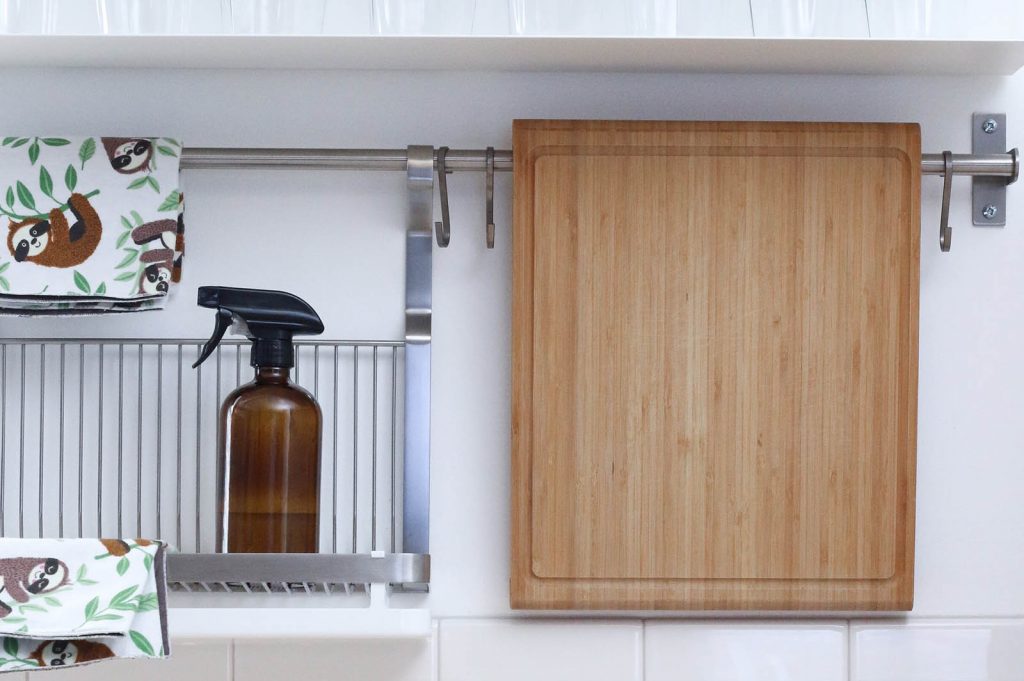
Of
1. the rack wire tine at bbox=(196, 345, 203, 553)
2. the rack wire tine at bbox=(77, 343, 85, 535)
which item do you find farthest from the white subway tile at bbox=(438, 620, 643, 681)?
the rack wire tine at bbox=(77, 343, 85, 535)

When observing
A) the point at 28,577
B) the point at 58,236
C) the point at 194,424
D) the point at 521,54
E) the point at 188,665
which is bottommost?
the point at 188,665

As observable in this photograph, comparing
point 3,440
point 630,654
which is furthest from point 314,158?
point 630,654

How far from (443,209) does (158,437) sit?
307mm

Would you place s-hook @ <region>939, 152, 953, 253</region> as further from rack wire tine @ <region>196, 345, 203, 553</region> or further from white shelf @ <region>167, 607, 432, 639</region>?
rack wire tine @ <region>196, 345, 203, 553</region>

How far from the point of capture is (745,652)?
2.81 feet

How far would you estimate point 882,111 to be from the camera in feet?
2.92

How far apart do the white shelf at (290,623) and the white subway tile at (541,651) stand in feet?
0.44

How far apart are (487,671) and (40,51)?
2.11 ft

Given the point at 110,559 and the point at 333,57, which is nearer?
the point at 110,559

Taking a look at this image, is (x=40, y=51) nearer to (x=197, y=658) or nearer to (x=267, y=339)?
(x=267, y=339)

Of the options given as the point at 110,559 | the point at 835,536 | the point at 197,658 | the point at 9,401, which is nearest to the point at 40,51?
the point at 9,401

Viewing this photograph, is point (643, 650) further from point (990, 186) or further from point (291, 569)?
point (990, 186)

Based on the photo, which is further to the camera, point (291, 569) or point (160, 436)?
point (160, 436)

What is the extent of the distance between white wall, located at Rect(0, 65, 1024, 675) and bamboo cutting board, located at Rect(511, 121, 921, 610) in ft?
0.17
